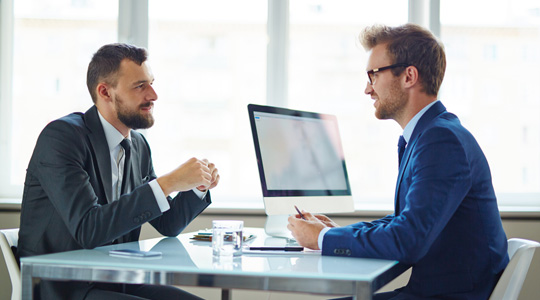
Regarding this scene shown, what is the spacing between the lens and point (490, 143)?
350cm

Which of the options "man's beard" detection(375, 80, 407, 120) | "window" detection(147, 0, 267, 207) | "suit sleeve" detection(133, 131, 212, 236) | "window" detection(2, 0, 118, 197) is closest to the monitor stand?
"suit sleeve" detection(133, 131, 212, 236)

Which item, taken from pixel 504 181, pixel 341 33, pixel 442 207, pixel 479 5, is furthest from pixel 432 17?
pixel 442 207

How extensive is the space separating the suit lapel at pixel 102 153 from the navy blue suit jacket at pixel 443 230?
77 cm

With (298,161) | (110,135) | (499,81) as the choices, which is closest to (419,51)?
(298,161)

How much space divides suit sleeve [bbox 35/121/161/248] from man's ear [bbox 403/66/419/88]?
92 centimetres

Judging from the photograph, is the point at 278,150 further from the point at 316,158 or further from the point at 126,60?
the point at 126,60

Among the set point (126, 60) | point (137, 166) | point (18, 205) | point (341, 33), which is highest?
point (341, 33)

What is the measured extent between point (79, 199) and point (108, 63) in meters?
0.69

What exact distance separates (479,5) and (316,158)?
1975mm

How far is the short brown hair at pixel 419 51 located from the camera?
74.6 inches

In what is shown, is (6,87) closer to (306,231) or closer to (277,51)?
(277,51)

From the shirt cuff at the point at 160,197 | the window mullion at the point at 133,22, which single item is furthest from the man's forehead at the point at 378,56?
the window mullion at the point at 133,22

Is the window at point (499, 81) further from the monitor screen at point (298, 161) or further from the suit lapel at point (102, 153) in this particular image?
the suit lapel at point (102, 153)

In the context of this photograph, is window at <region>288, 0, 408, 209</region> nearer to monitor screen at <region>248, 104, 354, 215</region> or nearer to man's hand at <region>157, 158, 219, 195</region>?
monitor screen at <region>248, 104, 354, 215</region>
